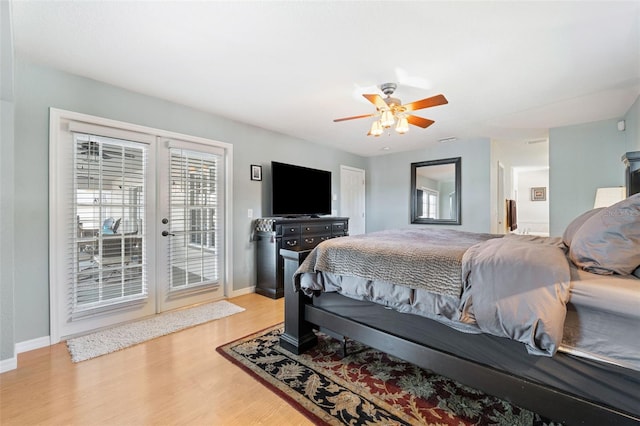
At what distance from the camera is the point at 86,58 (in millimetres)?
2227

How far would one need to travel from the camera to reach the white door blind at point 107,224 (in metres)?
2.54

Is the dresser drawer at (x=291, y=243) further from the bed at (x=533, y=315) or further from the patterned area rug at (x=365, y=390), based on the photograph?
the bed at (x=533, y=315)

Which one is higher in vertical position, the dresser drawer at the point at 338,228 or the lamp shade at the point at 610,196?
the lamp shade at the point at 610,196

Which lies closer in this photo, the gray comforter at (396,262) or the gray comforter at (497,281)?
the gray comforter at (497,281)

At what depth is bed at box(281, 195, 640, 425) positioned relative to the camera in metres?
1.13

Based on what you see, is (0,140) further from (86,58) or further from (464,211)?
(464,211)

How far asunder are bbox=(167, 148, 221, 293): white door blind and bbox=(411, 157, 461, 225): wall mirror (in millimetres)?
3806

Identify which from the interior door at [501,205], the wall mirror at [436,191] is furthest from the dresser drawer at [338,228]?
→ the interior door at [501,205]

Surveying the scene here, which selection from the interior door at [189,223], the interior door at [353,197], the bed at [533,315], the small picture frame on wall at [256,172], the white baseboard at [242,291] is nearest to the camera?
the bed at [533,315]

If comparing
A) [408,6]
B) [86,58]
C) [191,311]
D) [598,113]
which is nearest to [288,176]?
[191,311]

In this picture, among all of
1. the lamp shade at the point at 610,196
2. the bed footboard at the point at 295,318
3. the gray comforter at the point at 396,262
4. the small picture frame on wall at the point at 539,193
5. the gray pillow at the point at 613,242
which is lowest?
the bed footboard at the point at 295,318

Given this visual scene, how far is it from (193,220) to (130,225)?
66cm

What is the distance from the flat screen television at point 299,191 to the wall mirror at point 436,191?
186 cm

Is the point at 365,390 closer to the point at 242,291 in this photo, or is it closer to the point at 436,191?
the point at 242,291
